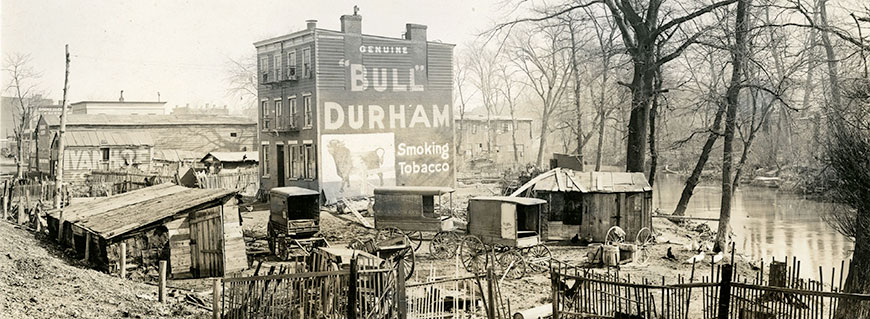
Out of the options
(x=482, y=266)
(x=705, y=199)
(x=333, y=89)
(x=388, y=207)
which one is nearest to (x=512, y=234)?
(x=482, y=266)

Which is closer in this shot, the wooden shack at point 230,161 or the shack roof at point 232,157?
the wooden shack at point 230,161

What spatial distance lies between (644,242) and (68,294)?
1657 cm

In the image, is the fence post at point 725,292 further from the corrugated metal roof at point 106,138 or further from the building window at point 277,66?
the corrugated metal roof at point 106,138

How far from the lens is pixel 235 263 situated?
60.6 feet

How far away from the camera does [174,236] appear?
1772 centimetres

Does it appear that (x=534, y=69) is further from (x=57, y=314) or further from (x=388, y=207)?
(x=57, y=314)


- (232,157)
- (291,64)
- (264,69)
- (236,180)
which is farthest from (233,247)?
(232,157)

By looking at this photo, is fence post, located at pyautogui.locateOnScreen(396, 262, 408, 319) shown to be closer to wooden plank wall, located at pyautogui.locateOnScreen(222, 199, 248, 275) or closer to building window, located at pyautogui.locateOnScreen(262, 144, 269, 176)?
wooden plank wall, located at pyautogui.locateOnScreen(222, 199, 248, 275)

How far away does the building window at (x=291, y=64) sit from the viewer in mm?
34906

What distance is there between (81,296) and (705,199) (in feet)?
114

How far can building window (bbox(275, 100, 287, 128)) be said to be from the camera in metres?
35.9

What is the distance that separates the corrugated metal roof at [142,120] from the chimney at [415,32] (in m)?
24.0

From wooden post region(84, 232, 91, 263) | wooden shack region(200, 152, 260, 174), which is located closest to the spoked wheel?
wooden post region(84, 232, 91, 263)

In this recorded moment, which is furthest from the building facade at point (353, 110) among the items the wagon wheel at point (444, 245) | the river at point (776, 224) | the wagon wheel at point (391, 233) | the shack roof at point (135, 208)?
the wagon wheel at point (444, 245)
